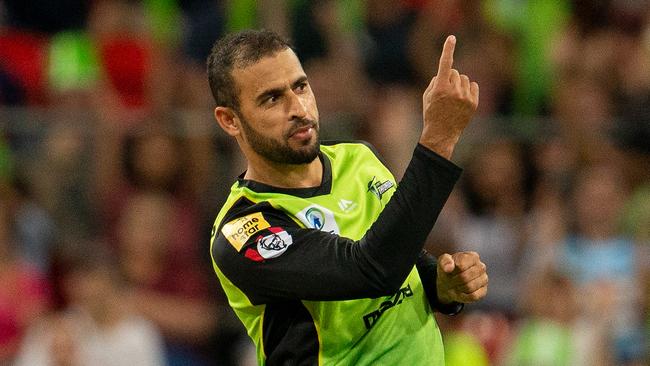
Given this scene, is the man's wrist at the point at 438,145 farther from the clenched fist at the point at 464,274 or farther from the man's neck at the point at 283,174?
the man's neck at the point at 283,174

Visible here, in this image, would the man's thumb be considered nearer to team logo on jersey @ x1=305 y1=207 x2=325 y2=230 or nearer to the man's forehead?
team logo on jersey @ x1=305 y1=207 x2=325 y2=230

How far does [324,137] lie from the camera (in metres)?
7.53

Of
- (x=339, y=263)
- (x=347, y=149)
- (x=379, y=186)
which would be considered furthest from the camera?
(x=347, y=149)

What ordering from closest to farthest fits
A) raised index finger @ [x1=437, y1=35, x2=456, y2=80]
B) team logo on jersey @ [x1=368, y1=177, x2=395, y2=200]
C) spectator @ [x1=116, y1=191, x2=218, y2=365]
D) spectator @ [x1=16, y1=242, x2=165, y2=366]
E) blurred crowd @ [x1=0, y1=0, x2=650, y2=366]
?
1. raised index finger @ [x1=437, y1=35, x2=456, y2=80]
2. team logo on jersey @ [x1=368, y1=177, x2=395, y2=200]
3. spectator @ [x1=16, y1=242, x2=165, y2=366]
4. blurred crowd @ [x1=0, y1=0, x2=650, y2=366]
5. spectator @ [x1=116, y1=191, x2=218, y2=365]

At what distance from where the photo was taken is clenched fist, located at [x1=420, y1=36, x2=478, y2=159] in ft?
11.0

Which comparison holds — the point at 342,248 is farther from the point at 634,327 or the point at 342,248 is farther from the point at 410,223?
the point at 634,327

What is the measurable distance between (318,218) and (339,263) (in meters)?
0.32

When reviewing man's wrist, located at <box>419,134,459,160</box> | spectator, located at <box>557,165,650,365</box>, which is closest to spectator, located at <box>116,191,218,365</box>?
spectator, located at <box>557,165,650,365</box>

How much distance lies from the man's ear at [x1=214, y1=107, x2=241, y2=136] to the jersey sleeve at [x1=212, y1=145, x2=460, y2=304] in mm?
275

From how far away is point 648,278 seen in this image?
6.78 metres

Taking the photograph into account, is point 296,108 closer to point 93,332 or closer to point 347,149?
point 347,149

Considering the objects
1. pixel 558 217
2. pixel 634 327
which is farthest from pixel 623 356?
pixel 558 217

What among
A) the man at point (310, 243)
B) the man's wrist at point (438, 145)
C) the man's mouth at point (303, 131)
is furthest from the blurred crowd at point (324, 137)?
the man's wrist at point (438, 145)

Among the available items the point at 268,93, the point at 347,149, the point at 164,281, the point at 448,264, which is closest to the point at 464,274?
the point at 448,264
